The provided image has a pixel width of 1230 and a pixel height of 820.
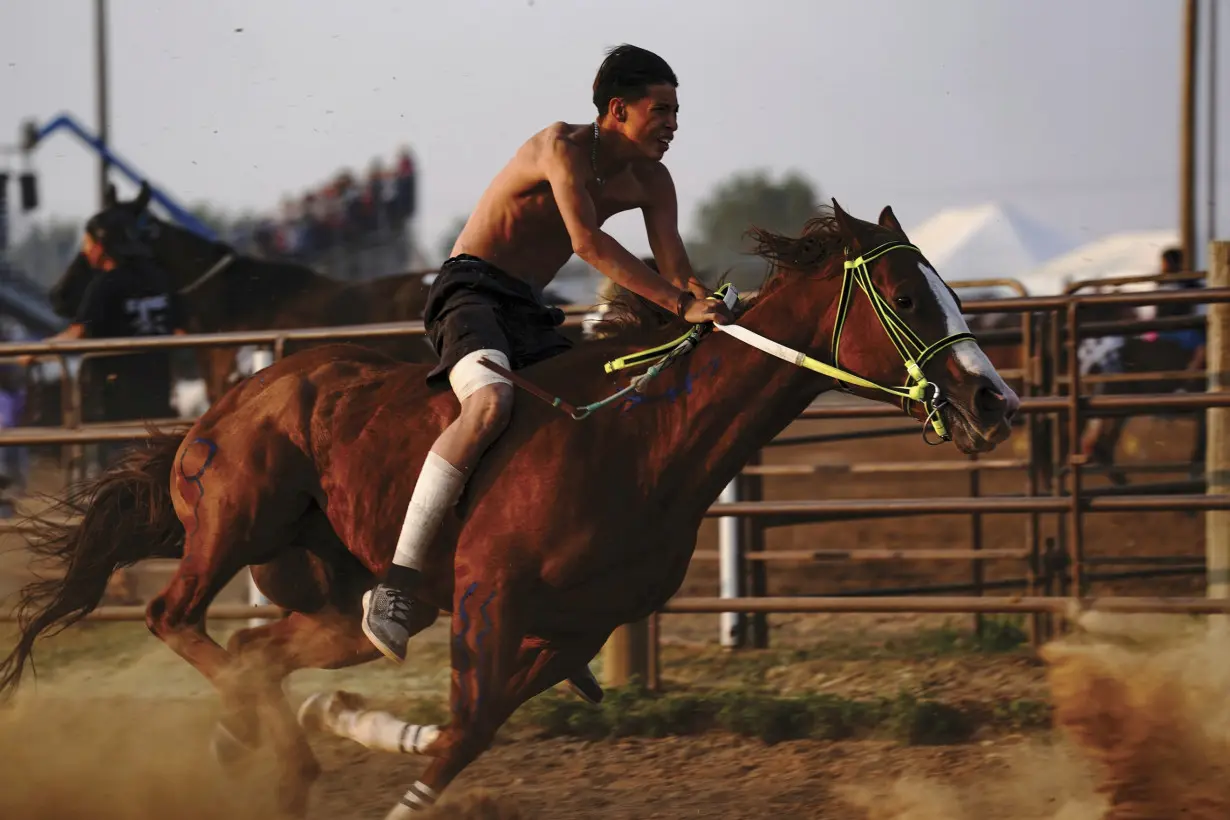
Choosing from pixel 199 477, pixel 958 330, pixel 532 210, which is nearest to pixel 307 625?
pixel 199 477

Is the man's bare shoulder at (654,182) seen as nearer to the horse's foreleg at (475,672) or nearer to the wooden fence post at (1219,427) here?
the horse's foreleg at (475,672)

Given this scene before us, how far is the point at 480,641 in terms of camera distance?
12.7 feet

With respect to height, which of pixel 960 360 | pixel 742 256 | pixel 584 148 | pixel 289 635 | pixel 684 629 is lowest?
pixel 684 629

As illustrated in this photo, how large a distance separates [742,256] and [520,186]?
0.65 m

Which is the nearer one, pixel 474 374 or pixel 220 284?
pixel 474 374

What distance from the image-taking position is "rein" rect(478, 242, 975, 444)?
360 cm

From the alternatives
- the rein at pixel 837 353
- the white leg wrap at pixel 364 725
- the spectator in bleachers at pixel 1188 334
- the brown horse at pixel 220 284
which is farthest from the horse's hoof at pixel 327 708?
the brown horse at pixel 220 284

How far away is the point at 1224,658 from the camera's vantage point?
5.07 m

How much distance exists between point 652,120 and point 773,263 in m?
0.50

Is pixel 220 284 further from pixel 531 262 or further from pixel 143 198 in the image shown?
pixel 531 262

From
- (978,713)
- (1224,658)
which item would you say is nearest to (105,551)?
(978,713)

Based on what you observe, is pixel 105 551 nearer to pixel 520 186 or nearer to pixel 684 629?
pixel 520 186

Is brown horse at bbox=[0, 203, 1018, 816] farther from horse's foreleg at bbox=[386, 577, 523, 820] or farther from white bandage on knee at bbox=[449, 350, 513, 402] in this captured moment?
white bandage on knee at bbox=[449, 350, 513, 402]

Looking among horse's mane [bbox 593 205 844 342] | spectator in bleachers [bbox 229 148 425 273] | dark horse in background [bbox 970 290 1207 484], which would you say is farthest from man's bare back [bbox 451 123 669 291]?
spectator in bleachers [bbox 229 148 425 273]
